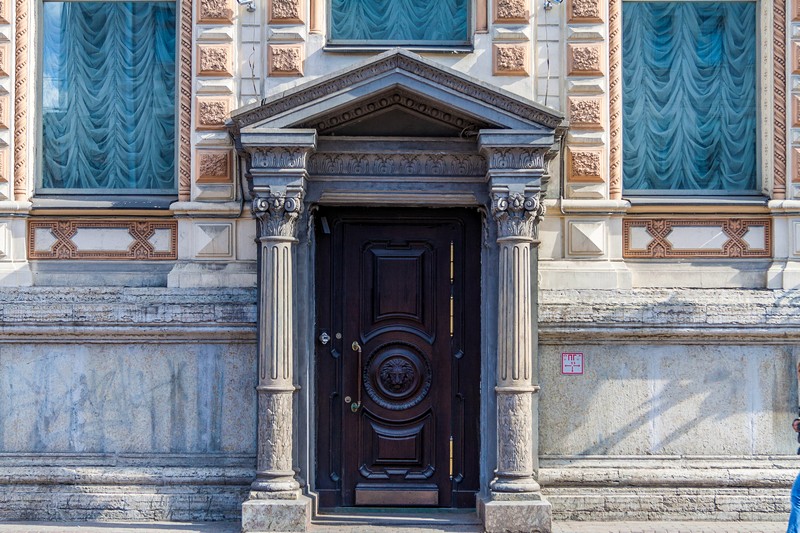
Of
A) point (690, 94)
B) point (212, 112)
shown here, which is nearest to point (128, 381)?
point (212, 112)

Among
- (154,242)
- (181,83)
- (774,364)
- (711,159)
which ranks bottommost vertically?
(774,364)

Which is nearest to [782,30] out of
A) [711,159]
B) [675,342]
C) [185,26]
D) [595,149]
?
[711,159]

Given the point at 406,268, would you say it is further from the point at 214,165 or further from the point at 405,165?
the point at 214,165

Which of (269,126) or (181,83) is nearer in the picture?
(269,126)

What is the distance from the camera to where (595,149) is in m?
11.8

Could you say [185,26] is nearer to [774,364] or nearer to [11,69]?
[11,69]

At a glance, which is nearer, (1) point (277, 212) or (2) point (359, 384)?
(1) point (277, 212)

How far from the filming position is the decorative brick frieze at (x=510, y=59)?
38.5ft

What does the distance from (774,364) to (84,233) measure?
6.99 m

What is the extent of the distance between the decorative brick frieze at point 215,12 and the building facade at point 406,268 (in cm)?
3

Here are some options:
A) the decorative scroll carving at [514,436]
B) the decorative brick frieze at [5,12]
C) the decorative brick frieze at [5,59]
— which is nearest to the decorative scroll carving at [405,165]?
the decorative scroll carving at [514,436]

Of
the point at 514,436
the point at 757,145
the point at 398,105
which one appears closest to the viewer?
the point at 514,436

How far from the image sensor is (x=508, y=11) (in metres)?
11.7

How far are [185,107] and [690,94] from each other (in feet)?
16.9
